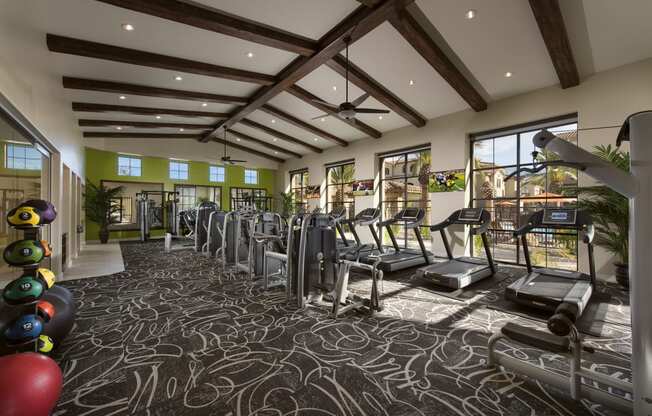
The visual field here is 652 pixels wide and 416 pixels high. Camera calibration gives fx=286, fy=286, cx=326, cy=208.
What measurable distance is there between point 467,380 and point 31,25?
703 centimetres

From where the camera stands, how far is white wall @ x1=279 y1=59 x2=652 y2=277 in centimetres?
507

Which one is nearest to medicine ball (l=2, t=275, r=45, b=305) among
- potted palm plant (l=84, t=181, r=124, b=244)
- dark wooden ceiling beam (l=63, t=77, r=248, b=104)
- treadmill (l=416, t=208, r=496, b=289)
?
treadmill (l=416, t=208, r=496, b=289)

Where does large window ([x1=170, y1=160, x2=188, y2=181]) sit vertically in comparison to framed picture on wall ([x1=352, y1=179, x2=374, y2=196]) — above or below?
above

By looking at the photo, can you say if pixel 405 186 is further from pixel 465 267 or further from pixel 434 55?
pixel 434 55

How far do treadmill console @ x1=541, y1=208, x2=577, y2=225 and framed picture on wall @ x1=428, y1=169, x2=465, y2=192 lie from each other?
9.43ft

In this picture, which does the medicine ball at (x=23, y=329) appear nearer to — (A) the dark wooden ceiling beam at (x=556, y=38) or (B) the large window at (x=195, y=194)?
(A) the dark wooden ceiling beam at (x=556, y=38)

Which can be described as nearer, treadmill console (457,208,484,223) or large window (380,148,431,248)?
treadmill console (457,208,484,223)

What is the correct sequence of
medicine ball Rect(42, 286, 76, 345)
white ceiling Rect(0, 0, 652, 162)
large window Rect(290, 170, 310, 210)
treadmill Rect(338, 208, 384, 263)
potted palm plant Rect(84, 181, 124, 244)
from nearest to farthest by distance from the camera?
medicine ball Rect(42, 286, 76, 345)
white ceiling Rect(0, 0, 652, 162)
treadmill Rect(338, 208, 384, 263)
potted palm plant Rect(84, 181, 124, 244)
large window Rect(290, 170, 310, 210)

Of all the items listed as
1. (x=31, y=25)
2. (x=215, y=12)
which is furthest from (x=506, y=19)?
(x=31, y=25)

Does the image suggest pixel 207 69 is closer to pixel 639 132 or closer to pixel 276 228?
pixel 276 228

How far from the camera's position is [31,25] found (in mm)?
4168

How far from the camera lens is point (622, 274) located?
15.9 feet

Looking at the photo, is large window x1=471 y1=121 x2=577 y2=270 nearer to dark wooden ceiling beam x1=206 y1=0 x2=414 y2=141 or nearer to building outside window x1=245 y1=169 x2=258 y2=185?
dark wooden ceiling beam x1=206 y1=0 x2=414 y2=141

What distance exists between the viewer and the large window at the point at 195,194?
42.9ft
